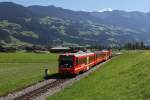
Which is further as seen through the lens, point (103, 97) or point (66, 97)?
point (66, 97)

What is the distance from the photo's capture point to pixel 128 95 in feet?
87.2

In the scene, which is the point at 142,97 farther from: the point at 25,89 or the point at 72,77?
the point at 72,77

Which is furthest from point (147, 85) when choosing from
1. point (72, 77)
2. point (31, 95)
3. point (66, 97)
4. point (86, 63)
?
point (86, 63)

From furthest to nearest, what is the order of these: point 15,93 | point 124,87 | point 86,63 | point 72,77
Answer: point 86,63 < point 72,77 < point 15,93 < point 124,87

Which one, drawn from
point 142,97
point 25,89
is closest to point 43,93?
point 25,89

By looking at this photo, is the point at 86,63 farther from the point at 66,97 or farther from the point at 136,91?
the point at 136,91

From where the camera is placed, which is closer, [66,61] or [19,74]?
[66,61]

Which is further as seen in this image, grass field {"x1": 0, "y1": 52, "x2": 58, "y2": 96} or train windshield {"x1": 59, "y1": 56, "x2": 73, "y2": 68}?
train windshield {"x1": 59, "y1": 56, "x2": 73, "y2": 68}

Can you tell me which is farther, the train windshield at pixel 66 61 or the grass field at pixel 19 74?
the train windshield at pixel 66 61

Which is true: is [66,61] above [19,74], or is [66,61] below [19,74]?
above

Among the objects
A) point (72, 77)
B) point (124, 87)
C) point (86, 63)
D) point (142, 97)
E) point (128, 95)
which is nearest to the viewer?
point (142, 97)

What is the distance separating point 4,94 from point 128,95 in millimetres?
15808

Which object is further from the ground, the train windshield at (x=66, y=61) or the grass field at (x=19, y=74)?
the train windshield at (x=66, y=61)

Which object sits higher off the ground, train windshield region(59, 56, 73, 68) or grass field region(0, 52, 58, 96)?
train windshield region(59, 56, 73, 68)
